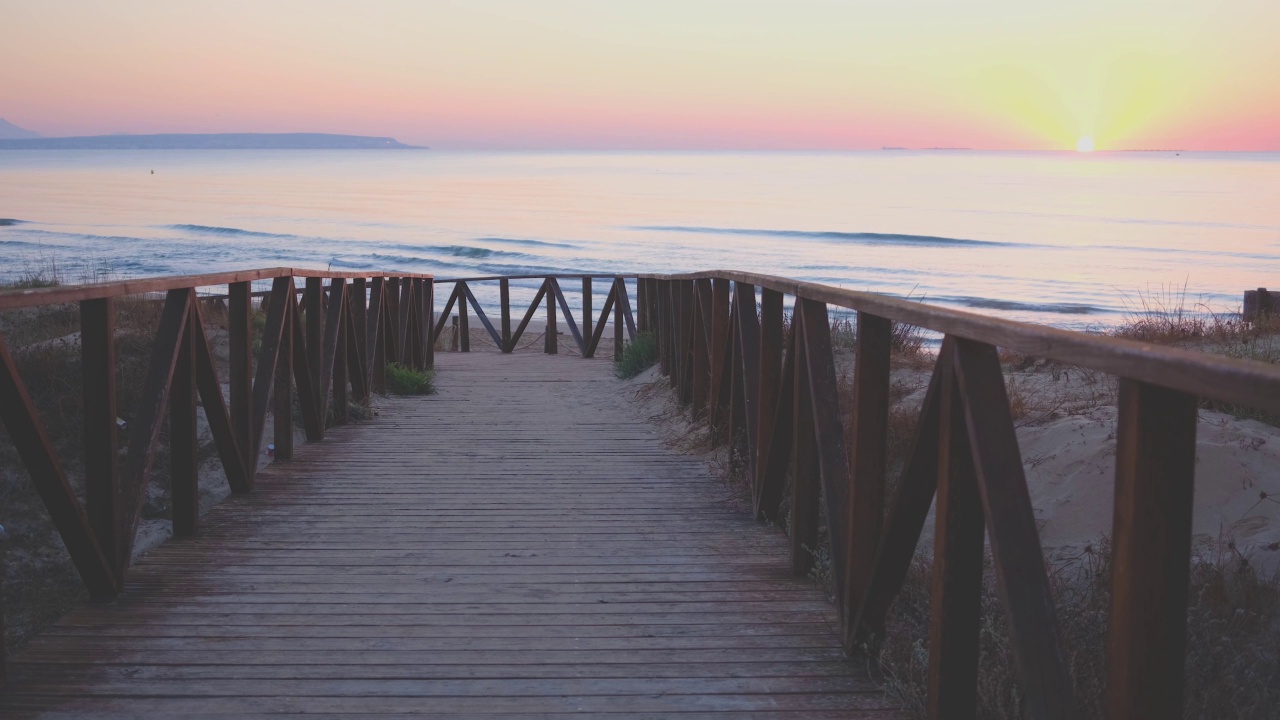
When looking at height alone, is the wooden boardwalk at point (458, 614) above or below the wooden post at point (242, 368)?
below

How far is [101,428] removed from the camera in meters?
3.44

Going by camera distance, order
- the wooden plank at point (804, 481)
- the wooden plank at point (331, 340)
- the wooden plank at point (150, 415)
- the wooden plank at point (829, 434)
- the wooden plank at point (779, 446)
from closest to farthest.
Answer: the wooden plank at point (829, 434)
the wooden plank at point (150, 415)
the wooden plank at point (804, 481)
the wooden plank at point (779, 446)
the wooden plank at point (331, 340)

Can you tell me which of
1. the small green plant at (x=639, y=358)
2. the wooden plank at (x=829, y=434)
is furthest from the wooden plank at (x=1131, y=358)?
the small green plant at (x=639, y=358)

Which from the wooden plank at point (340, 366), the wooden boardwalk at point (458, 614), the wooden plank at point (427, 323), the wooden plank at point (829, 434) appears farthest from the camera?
the wooden plank at point (427, 323)

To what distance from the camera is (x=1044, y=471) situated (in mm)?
5051

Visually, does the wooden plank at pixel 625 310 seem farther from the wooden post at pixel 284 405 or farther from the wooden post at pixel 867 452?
the wooden post at pixel 867 452

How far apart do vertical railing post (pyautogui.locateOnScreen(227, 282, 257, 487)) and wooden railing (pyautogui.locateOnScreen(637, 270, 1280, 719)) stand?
2500 millimetres

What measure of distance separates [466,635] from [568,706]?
60 cm

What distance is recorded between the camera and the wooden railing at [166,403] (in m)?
3.08

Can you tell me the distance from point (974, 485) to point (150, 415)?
2.90 metres

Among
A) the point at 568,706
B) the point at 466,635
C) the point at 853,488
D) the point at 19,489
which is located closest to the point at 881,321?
the point at 853,488

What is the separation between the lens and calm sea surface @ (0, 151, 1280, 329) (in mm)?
30500

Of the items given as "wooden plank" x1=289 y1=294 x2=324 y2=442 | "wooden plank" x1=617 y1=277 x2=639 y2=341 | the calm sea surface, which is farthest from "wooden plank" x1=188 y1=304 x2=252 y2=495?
the calm sea surface

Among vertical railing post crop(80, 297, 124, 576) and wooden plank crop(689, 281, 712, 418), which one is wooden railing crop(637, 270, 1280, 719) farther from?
wooden plank crop(689, 281, 712, 418)
